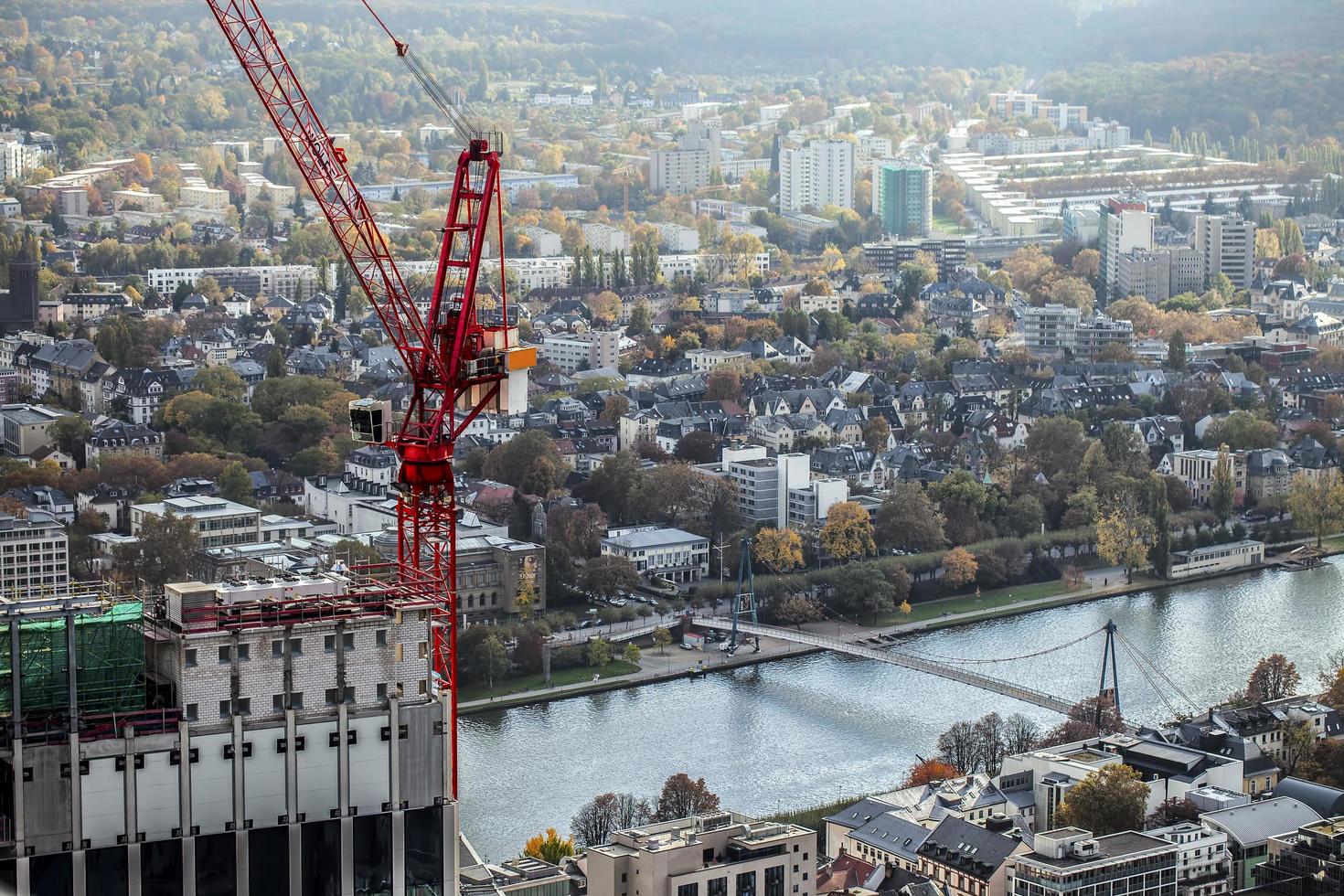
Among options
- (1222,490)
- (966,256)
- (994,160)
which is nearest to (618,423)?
(1222,490)

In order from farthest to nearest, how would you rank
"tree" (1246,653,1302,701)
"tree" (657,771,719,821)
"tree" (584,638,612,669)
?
"tree" (584,638,612,669)
"tree" (1246,653,1302,701)
"tree" (657,771,719,821)

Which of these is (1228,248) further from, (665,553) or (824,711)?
(824,711)

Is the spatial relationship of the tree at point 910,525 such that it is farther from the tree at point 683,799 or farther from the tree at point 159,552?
the tree at point 683,799

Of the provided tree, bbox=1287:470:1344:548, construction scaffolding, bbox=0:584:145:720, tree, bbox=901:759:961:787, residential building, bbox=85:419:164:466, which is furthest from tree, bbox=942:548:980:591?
construction scaffolding, bbox=0:584:145:720

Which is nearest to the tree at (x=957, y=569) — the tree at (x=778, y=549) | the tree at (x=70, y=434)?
the tree at (x=778, y=549)

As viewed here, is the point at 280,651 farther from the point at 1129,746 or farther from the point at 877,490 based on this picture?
the point at 877,490

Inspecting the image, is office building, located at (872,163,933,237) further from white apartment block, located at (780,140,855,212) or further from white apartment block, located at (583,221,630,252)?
white apartment block, located at (583,221,630,252)
